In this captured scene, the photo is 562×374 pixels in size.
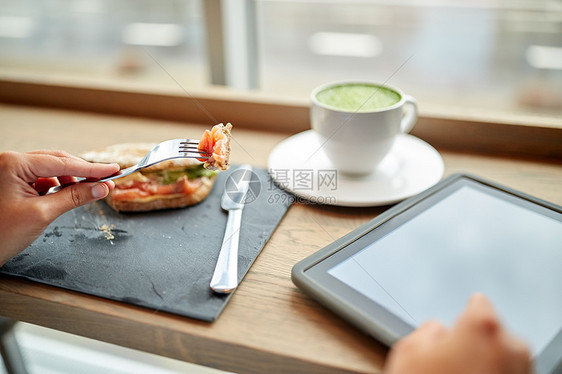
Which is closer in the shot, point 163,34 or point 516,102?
point 516,102

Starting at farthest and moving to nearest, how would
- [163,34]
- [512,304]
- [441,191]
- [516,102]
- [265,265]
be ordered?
[163,34]
[516,102]
[441,191]
[265,265]
[512,304]

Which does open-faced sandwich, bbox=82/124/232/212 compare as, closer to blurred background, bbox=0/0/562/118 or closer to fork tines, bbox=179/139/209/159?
fork tines, bbox=179/139/209/159

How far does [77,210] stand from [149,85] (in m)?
0.53

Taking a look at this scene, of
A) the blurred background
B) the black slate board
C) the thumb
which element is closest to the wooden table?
the black slate board

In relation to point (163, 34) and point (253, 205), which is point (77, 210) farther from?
point (163, 34)

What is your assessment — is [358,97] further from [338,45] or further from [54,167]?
[338,45]

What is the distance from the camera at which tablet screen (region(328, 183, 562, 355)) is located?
1.93ft

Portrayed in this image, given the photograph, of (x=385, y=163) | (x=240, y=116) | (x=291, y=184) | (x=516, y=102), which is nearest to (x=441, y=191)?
(x=385, y=163)

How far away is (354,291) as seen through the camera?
62 cm

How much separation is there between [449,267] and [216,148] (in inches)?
15.1

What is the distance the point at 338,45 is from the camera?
13.2 feet

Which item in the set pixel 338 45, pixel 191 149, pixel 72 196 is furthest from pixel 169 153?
pixel 338 45

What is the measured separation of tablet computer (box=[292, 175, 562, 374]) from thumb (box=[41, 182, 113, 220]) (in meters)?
0.33

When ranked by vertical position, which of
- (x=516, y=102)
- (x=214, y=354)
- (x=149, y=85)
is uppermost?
(x=149, y=85)
